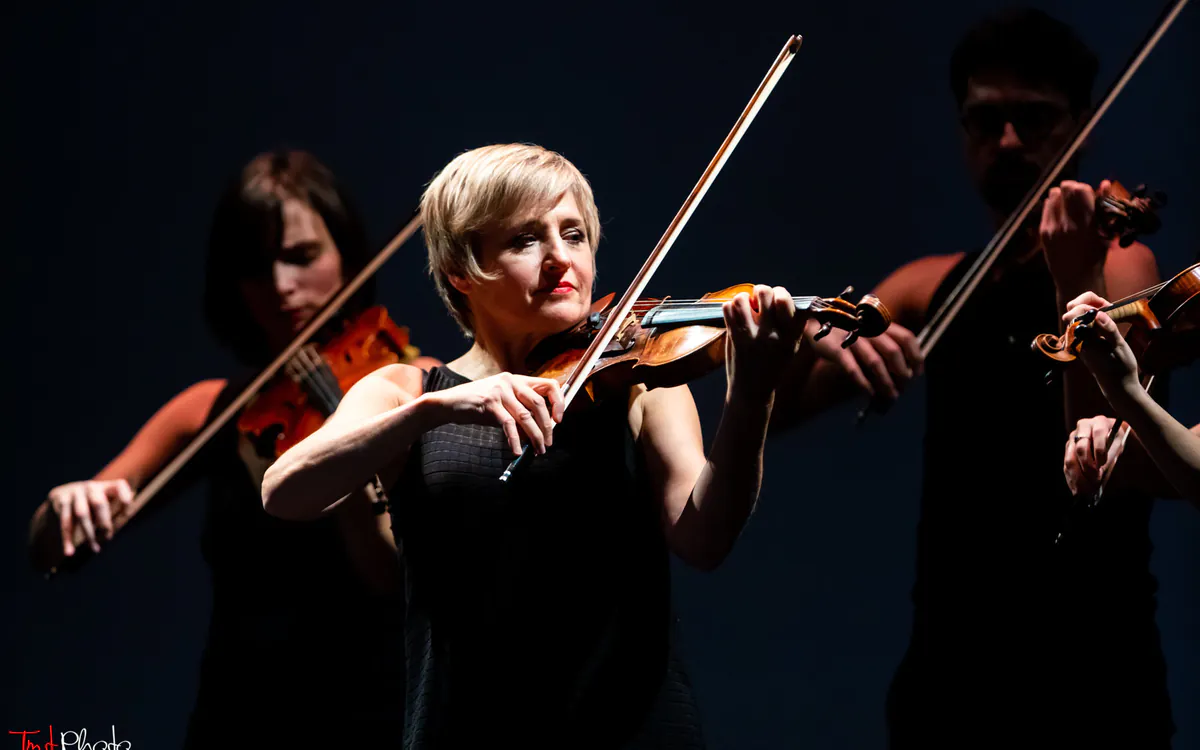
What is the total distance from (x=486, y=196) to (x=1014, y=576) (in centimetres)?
74

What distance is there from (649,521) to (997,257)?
0.53 metres

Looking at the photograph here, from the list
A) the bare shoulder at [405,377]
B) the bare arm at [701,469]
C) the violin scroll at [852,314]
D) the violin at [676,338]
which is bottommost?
the bare shoulder at [405,377]

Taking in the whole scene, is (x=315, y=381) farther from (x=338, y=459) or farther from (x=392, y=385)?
(x=338, y=459)

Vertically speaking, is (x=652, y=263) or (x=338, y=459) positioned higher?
(x=652, y=263)

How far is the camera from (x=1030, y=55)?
153cm

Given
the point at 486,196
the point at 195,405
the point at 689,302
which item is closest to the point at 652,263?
the point at 689,302

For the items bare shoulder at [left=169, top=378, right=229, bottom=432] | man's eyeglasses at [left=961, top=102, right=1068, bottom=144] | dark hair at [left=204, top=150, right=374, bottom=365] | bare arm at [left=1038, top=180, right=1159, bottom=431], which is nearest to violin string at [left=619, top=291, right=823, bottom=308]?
bare arm at [left=1038, top=180, right=1159, bottom=431]

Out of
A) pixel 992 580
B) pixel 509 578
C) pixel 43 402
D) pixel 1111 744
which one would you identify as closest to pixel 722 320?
pixel 509 578

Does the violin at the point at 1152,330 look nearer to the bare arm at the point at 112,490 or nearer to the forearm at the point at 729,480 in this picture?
the forearm at the point at 729,480

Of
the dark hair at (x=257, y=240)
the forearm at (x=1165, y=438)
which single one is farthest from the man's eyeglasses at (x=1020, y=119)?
the dark hair at (x=257, y=240)

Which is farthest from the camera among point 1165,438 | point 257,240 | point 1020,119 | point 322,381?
point 257,240

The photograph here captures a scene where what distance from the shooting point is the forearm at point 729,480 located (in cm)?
118

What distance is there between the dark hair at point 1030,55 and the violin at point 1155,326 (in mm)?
379

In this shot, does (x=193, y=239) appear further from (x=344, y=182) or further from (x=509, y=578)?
(x=509, y=578)
